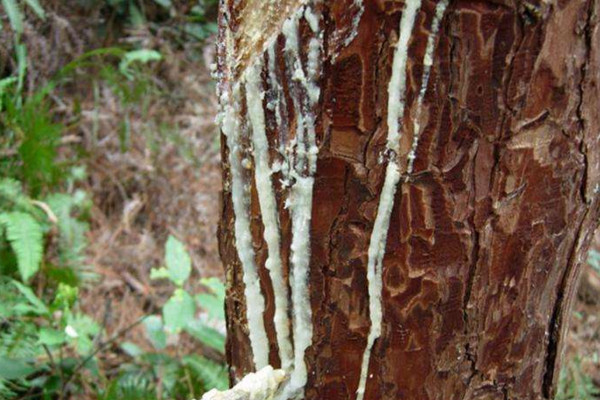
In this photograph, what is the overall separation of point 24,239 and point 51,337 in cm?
47

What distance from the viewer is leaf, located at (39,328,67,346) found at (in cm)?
166

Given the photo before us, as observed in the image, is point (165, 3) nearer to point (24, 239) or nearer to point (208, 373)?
point (24, 239)

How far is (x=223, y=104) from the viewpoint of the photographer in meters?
0.96

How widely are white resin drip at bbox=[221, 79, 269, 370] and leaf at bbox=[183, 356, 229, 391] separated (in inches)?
34.4

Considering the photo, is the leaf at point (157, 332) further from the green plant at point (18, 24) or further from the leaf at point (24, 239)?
the green plant at point (18, 24)

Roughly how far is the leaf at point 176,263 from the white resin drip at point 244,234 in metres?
0.95

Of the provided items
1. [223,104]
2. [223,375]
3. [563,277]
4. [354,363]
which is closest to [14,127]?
[223,375]

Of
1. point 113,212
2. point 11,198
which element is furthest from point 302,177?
point 113,212

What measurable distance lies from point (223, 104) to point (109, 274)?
179 centimetres

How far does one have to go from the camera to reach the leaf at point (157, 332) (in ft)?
6.48

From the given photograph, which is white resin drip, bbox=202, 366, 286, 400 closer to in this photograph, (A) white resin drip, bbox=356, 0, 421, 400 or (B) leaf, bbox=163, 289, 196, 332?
(A) white resin drip, bbox=356, 0, 421, 400

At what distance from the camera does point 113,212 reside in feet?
9.84

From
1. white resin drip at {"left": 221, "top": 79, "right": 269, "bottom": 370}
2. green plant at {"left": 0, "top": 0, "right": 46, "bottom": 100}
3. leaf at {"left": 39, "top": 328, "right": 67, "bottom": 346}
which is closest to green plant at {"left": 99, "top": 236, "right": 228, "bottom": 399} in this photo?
leaf at {"left": 39, "top": 328, "right": 67, "bottom": 346}

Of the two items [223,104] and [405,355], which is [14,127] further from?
[405,355]
